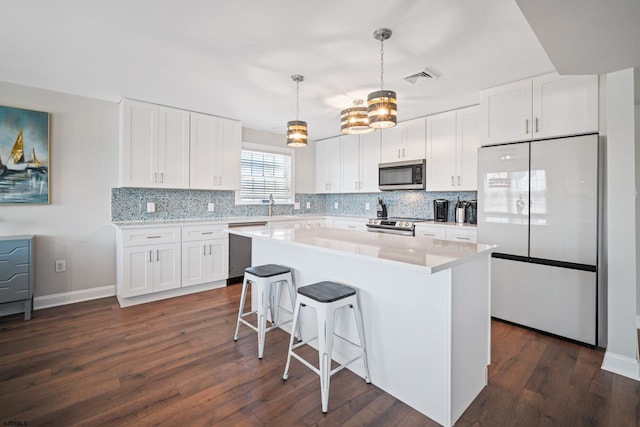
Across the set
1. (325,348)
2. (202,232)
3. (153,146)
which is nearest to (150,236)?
(202,232)

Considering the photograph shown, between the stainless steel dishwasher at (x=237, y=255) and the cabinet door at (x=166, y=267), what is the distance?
2.36 ft

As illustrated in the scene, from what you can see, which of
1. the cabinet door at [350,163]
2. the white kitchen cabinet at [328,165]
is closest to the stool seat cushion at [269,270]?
the cabinet door at [350,163]

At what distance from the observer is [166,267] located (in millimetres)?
3740

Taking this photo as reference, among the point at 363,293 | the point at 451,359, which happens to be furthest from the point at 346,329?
the point at 451,359

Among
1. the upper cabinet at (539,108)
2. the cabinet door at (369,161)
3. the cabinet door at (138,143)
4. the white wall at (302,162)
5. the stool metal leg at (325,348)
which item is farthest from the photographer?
the white wall at (302,162)

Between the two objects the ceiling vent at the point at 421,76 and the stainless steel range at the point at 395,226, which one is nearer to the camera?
the ceiling vent at the point at 421,76

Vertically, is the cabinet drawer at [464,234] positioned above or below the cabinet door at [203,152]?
below

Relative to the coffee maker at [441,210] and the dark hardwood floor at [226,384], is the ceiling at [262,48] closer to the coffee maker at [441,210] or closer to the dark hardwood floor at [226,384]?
the coffee maker at [441,210]

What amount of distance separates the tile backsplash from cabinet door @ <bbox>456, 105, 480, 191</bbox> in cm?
36

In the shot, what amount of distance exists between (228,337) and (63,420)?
119 cm

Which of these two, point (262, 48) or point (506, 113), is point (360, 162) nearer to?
point (506, 113)

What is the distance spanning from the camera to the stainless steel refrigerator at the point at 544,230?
2568 mm

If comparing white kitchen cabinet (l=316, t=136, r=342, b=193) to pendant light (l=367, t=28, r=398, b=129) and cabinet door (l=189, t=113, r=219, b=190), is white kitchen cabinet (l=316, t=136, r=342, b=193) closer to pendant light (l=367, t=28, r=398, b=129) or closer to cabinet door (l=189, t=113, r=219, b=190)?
cabinet door (l=189, t=113, r=219, b=190)

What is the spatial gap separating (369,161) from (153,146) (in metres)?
3.09
